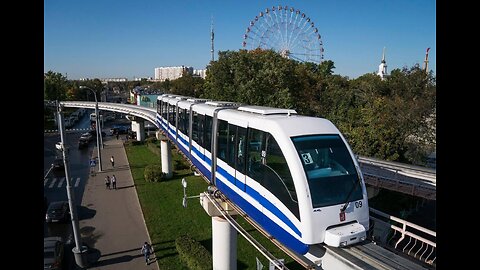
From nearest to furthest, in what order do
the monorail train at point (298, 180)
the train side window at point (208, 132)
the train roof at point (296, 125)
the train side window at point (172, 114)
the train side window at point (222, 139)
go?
the monorail train at point (298, 180) → the train roof at point (296, 125) → the train side window at point (222, 139) → the train side window at point (208, 132) → the train side window at point (172, 114)

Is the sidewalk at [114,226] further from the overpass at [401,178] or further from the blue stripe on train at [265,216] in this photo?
the overpass at [401,178]

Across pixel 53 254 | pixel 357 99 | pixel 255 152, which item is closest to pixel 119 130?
pixel 357 99

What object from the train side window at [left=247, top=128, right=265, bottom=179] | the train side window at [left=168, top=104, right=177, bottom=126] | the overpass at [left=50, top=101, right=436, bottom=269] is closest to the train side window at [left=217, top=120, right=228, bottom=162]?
the train side window at [left=247, top=128, right=265, bottom=179]

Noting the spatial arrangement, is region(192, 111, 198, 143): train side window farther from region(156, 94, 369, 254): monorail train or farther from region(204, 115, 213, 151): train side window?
region(156, 94, 369, 254): monorail train

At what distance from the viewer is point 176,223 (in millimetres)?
19562

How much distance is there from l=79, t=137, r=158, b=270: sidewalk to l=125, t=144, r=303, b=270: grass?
559 millimetres

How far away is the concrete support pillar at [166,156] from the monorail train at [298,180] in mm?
18161

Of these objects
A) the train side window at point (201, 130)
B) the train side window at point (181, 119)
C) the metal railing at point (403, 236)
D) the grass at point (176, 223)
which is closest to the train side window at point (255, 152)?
the metal railing at point (403, 236)

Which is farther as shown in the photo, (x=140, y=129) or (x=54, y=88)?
(x=54, y=88)

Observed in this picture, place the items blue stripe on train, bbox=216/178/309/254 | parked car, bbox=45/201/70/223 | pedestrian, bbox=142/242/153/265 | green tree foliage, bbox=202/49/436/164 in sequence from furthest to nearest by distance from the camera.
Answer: green tree foliage, bbox=202/49/436/164 < parked car, bbox=45/201/70/223 < pedestrian, bbox=142/242/153/265 < blue stripe on train, bbox=216/178/309/254

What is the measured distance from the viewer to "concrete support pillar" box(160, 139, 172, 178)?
28203 mm

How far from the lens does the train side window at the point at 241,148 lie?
1027cm

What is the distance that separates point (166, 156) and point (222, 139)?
17521 millimetres

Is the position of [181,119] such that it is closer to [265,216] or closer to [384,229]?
[265,216]
